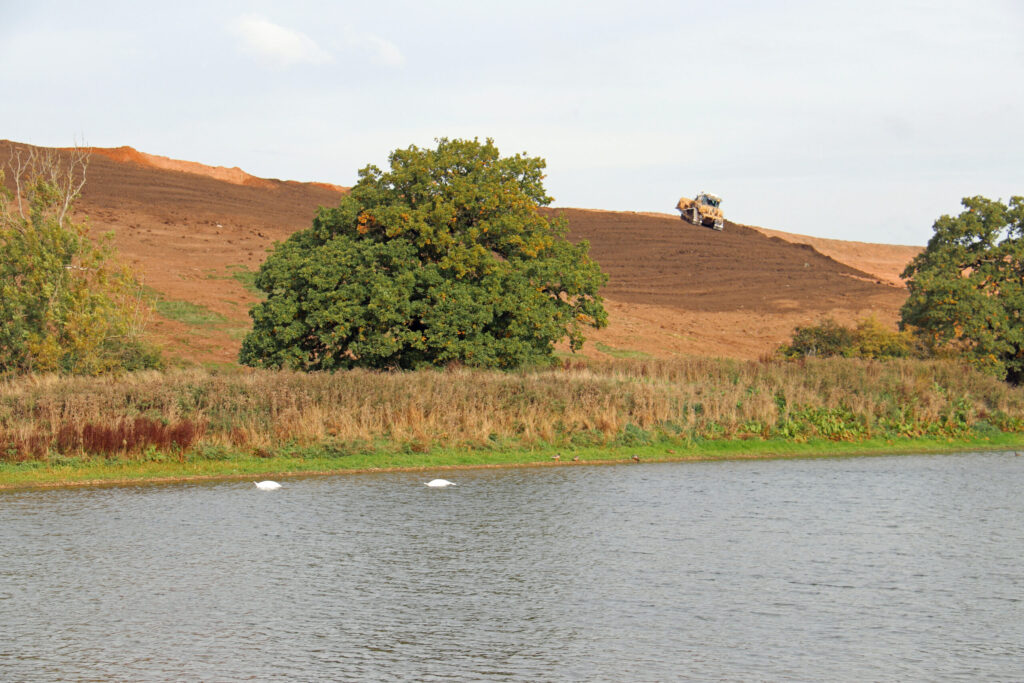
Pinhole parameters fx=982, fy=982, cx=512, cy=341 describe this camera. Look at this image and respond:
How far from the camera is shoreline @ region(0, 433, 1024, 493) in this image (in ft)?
63.6

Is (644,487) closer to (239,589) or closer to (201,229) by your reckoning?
(239,589)

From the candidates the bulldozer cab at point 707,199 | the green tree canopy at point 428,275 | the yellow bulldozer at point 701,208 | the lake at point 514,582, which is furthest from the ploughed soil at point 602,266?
the lake at point 514,582

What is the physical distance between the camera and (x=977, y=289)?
36312 mm

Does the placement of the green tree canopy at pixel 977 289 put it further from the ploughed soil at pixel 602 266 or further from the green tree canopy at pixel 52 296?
the green tree canopy at pixel 52 296

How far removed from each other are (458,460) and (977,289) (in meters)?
24.0

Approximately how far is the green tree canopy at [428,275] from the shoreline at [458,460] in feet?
20.2

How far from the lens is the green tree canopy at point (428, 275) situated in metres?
27.7

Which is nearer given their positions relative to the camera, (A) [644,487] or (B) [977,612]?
(B) [977,612]

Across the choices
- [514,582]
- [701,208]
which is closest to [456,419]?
[514,582]

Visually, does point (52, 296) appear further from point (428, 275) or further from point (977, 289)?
point (977, 289)

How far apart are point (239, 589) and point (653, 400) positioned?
15381mm

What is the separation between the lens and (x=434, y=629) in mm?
9648

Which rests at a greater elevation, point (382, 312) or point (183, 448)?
point (382, 312)

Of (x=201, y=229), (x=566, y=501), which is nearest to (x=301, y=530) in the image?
(x=566, y=501)
